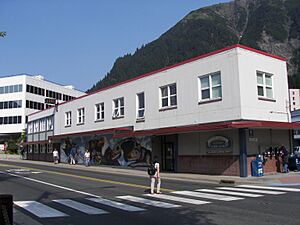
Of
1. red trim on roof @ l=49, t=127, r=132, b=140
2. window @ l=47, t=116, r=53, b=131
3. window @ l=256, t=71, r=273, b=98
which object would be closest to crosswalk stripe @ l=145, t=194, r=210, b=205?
window @ l=256, t=71, r=273, b=98

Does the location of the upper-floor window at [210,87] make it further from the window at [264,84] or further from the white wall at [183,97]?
the window at [264,84]

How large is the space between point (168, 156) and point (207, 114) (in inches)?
207

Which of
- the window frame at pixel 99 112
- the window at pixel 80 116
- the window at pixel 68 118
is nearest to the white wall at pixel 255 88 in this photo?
the window frame at pixel 99 112

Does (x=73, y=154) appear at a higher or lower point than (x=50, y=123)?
lower

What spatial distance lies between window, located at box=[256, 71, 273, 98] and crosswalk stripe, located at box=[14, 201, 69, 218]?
49.5 feet

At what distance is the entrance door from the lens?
84.0ft

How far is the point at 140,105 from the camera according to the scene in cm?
2889

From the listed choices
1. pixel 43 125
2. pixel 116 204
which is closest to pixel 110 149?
pixel 43 125

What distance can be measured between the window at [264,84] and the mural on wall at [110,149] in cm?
907

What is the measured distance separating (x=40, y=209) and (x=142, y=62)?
16995 cm

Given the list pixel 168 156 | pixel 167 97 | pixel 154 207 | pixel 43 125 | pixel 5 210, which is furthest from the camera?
pixel 43 125

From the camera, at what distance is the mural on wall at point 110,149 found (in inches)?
1101

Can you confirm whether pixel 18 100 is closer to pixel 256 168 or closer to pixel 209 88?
pixel 209 88

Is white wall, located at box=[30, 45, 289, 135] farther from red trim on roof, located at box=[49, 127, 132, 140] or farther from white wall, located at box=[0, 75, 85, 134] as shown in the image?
white wall, located at box=[0, 75, 85, 134]
